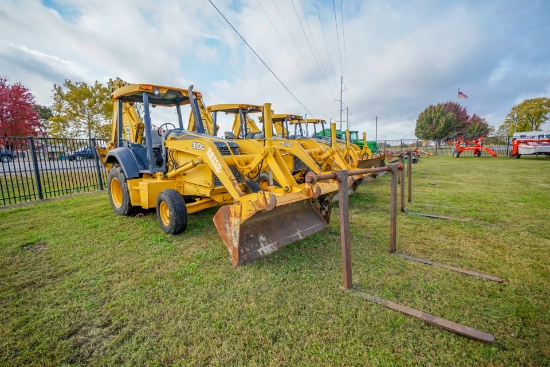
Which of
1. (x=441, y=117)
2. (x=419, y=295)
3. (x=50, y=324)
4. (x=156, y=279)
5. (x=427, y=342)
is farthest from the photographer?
(x=441, y=117)

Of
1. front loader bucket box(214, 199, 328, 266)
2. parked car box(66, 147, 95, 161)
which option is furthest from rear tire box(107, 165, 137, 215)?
parked car box(66, 147, 95, 161)

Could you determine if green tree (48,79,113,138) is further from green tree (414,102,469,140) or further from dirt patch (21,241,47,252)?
green tree (414,102,469,140)

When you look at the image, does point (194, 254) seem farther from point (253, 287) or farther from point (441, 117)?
point (441, 117)

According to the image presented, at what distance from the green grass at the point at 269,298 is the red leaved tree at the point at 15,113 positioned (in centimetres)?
1667

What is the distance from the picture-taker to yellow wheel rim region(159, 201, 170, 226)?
14.4ft

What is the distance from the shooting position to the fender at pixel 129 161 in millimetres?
4957

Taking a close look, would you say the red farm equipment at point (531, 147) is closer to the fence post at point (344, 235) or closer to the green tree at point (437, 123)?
the fence post at point (344, 235)

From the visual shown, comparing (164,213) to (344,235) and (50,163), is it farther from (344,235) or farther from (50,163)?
(50,163)

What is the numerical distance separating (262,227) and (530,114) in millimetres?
61987

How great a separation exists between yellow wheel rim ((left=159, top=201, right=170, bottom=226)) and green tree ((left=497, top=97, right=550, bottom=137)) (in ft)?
183

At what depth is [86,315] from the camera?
2.37m

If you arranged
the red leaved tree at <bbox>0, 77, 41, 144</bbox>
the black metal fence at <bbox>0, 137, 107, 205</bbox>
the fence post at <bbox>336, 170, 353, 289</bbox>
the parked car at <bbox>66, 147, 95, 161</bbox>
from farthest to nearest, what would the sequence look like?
→ the red leaved tree at <bbox>0, 77, 41, 144</bbox> → the parked car at <bbox>66, 147, 95, 161</bbox> → the black metal fence at <bbox>0, 137, 107, 205</bbox> → the fence post at <bbox>336, 170, 353, 289</bbox>

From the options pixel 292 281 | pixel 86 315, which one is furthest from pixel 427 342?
pixel 86 315

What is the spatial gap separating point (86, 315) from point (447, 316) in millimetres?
3150
